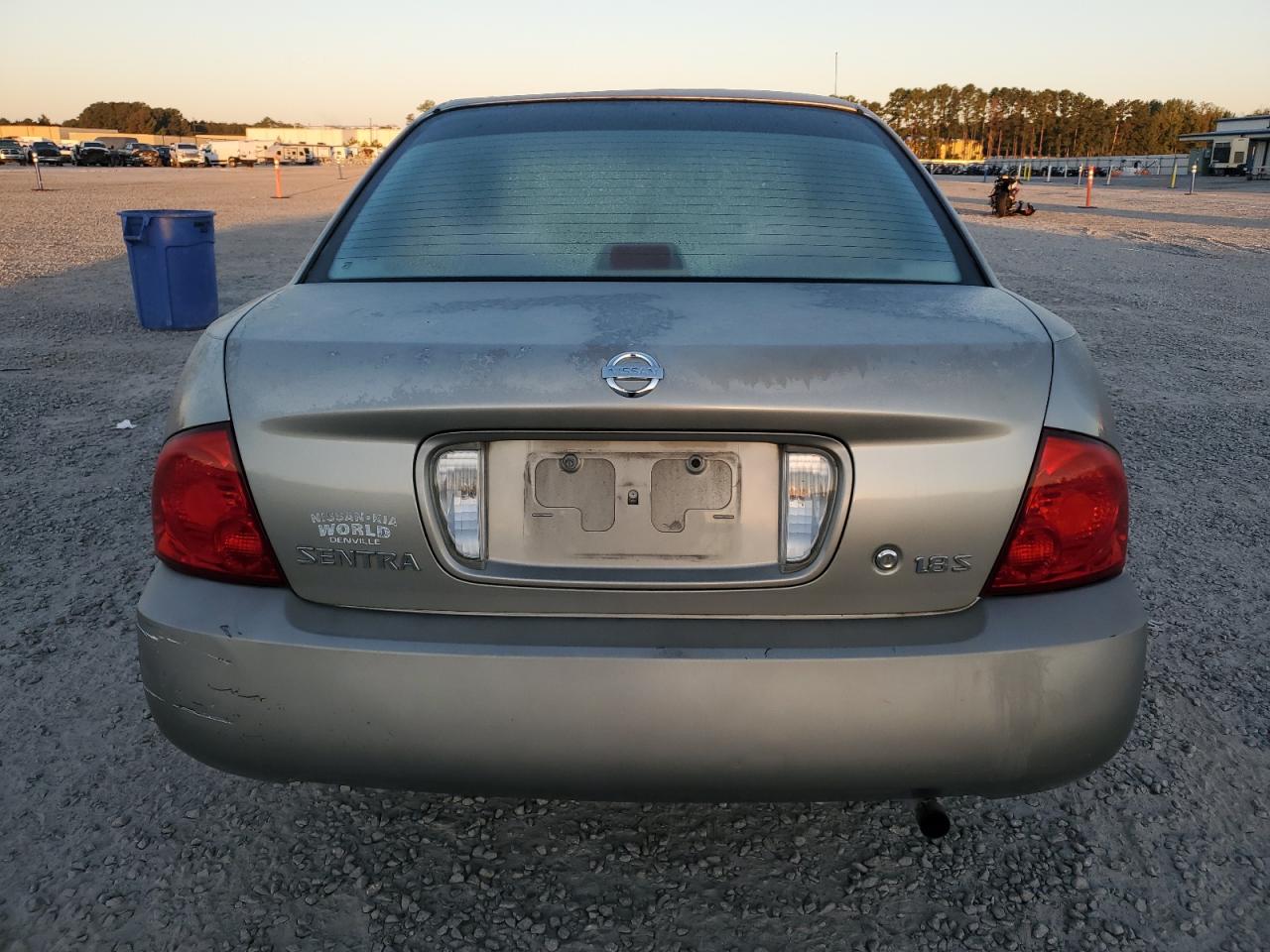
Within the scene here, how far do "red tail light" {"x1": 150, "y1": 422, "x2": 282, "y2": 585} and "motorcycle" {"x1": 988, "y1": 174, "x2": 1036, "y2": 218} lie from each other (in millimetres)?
26297

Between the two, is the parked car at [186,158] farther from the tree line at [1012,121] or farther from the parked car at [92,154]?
the tree line at [1012,121]

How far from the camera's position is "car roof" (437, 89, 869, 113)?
272 centimetres

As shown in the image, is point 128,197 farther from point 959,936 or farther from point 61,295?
point 959,936

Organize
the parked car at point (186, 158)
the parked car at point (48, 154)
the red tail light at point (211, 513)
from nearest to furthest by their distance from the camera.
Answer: the red tail light at point (211, 513) < the parked car at point (48, 154) < the parked car at point (186, 158)

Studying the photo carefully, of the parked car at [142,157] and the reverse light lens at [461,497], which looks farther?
the parked car at [142,157]

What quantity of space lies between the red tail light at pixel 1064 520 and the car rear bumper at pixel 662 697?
0.04 meters

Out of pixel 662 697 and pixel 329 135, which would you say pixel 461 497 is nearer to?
pixel 662 697

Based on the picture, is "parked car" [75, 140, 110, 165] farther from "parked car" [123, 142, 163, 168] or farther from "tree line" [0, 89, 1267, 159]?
"tree line" [0, 89, 1267, 159]

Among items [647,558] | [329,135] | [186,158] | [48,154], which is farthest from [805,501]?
[329,135]

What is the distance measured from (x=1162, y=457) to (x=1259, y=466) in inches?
17.5

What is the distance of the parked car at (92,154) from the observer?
60188 millimetres

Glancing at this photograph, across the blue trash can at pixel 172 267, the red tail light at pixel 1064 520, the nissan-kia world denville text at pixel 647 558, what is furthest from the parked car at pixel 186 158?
the red tail light at pixel 1064 520

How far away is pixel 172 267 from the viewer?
8352mm

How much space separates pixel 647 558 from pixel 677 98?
1571 mm
